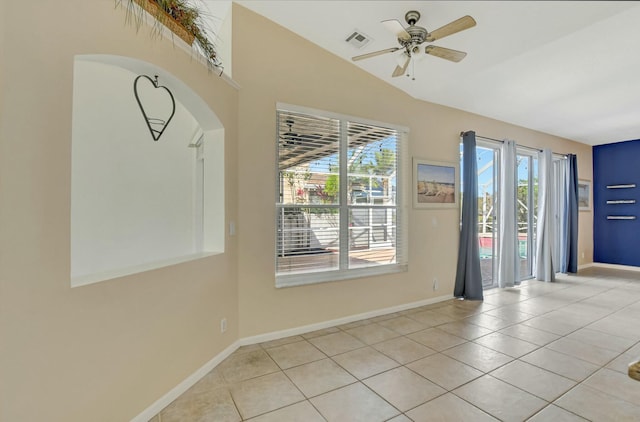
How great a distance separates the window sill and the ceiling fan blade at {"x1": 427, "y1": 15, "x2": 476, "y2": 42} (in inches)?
99.9

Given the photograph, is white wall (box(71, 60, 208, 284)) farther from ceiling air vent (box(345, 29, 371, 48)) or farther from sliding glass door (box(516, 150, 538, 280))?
sliding glass door (box(516, 150, 538, 280))

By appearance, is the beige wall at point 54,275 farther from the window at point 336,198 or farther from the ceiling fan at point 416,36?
the ceiling fan at point 416,36

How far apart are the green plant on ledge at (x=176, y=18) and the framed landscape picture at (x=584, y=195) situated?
8.18 m

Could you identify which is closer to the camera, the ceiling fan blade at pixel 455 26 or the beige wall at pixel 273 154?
the ceiling fan blade at pixel 455 26

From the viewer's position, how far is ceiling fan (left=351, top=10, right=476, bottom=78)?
222 centimetres

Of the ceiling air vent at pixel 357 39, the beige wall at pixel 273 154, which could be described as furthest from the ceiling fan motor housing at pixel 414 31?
the beige wall at pixel 273 154

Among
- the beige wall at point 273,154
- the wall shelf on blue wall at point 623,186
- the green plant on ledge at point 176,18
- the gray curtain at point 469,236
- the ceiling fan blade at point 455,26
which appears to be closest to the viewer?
the green plant on ledge at point 176,18

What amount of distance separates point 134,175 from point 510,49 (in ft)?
13.4

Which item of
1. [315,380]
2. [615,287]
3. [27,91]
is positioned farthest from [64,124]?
[615,287]

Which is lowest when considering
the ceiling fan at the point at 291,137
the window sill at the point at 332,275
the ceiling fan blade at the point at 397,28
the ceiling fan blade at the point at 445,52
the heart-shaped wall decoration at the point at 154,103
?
the window sill at the point at 332,275

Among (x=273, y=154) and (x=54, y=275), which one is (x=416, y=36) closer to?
(x=273, y=154)

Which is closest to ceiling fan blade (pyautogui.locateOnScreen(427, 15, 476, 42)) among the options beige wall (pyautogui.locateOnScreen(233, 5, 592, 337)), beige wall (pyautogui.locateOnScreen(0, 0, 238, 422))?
beige wall (pyautogui.locateOnScreen(233, 5, 592, 337))

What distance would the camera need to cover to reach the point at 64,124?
147cm

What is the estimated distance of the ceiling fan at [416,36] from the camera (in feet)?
7.28
